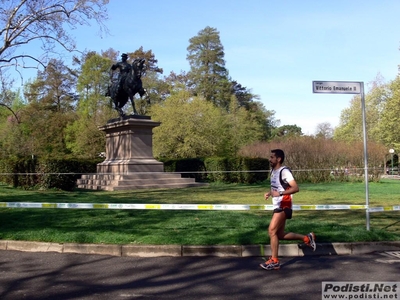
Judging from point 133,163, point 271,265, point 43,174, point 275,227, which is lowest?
point 271,265

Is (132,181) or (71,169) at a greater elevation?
(71,169)

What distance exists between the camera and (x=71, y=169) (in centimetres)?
2220

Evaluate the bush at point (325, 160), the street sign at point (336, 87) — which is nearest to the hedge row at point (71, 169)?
the bush at point (325, 160)

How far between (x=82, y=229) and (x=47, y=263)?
2.00 m

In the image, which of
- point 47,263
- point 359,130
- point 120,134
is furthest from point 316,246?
point 359,130

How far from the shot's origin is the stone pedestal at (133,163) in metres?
23.2

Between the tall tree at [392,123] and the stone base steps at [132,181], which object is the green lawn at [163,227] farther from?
the tall tree at [392,123]

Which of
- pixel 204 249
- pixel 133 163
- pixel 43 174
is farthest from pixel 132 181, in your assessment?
pixel 204 249

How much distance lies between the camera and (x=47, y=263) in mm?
6895

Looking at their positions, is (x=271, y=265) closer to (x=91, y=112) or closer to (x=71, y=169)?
(x=71, y=169)

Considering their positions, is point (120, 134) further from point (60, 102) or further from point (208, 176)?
point (60, 102)

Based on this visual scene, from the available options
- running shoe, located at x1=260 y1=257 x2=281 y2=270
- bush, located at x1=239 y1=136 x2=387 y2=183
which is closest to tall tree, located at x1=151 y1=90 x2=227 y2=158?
bush, located at x1=239 y1=136 x2=387 y2=183
